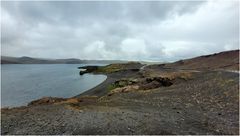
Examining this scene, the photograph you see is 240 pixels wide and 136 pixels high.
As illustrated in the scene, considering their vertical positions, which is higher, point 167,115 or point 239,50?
point 239,50

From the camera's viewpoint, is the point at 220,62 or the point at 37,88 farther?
the point at 220,62

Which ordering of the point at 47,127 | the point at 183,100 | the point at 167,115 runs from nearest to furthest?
the point at 47,127, the point at 167,115, the point at 183,100

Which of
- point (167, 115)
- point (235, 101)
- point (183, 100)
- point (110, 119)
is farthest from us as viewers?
point (183, 100)

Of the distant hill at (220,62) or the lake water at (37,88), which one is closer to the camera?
the lake water at (37,88)

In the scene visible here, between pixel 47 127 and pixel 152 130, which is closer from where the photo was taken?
pixel 152 130

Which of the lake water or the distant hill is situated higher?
the distant hill

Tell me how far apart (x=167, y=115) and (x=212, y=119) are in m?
2.93

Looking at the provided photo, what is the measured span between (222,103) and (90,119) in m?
11.4

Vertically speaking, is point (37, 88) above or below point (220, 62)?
below

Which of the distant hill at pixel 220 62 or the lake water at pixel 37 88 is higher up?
the distant hill at pixel 220 62

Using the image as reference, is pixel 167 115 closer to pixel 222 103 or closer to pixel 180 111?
pixel 180 111

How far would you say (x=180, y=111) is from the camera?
638 inches

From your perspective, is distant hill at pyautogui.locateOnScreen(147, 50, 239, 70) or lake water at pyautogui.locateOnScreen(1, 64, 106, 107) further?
distant hill at pyautogui.locateOnScreen(147, 50, 239, 70)

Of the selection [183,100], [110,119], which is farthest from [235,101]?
[110,119]
